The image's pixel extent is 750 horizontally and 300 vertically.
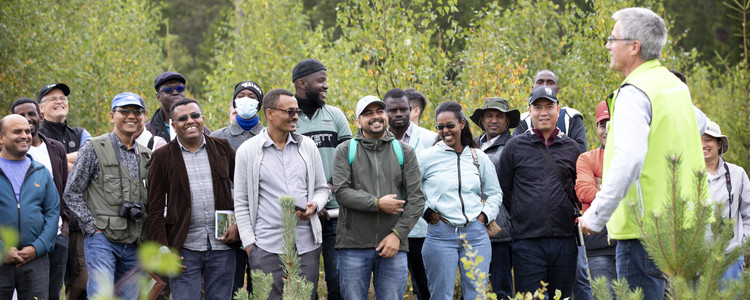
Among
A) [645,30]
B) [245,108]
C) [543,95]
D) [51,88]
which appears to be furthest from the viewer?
[51,88]

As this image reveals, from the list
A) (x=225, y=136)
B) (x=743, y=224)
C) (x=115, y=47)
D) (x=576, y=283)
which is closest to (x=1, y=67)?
(x=115, y=47)

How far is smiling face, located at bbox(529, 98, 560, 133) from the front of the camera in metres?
5.76

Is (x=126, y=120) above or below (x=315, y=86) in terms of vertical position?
below

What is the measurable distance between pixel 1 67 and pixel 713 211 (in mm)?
15359

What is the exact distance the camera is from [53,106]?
22.2ft

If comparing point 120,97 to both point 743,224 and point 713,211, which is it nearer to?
point 713,211

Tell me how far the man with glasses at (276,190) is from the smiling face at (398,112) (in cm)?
126

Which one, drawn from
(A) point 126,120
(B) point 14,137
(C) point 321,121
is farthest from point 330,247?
(B) point 14,137

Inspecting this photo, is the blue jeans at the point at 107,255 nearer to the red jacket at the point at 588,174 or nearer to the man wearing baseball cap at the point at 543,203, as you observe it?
the man wearing baseball cap at the point at 543,203

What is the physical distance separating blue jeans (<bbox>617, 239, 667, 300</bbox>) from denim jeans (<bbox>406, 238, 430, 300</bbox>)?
9.07 feet

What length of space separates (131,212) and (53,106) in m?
2.13

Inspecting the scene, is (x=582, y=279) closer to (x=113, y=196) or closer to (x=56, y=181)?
(x=113, y=196)

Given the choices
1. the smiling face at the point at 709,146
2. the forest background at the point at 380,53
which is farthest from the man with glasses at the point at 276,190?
the forest background at the point at 380,53

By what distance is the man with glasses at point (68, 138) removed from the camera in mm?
6422
